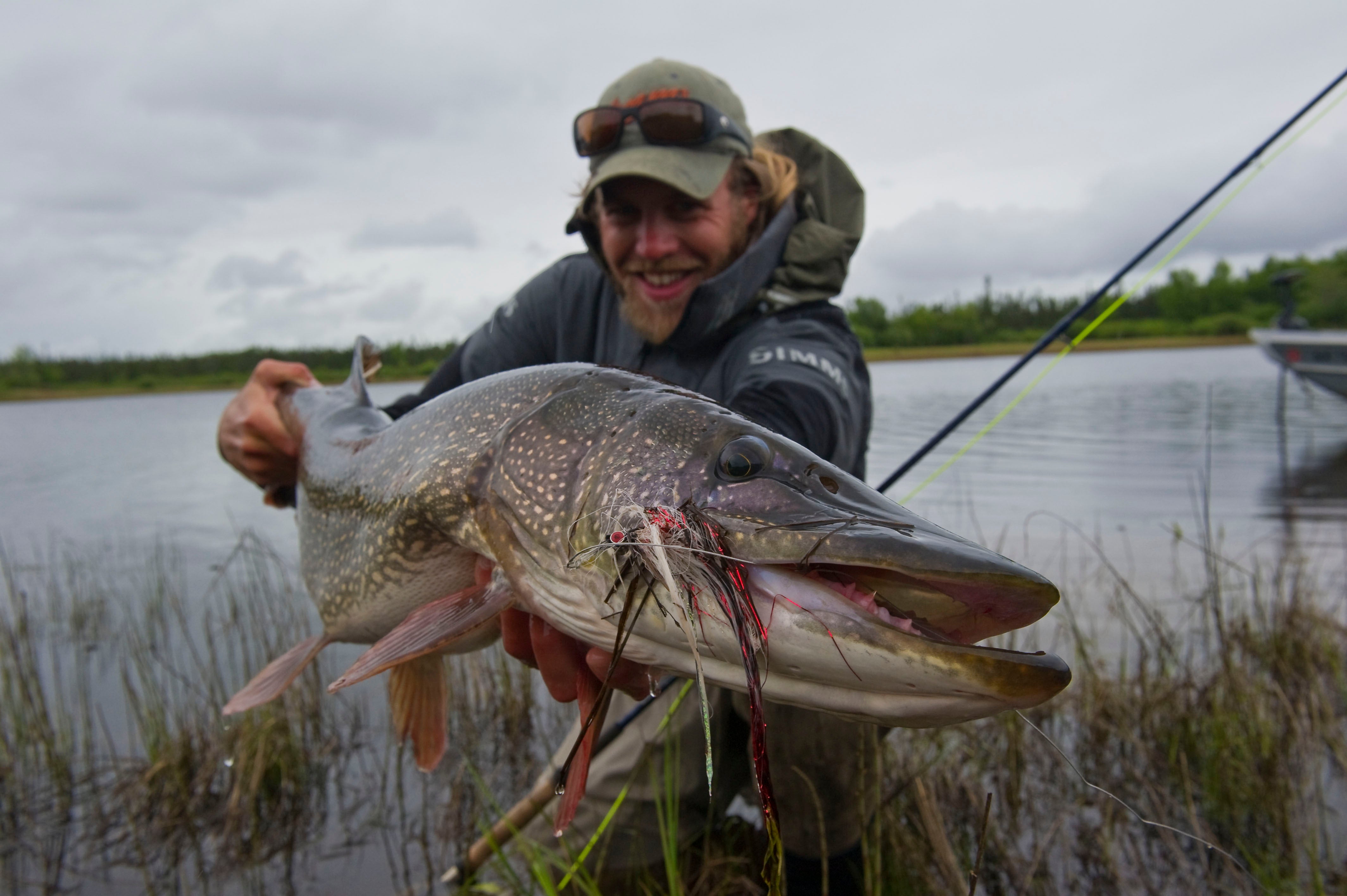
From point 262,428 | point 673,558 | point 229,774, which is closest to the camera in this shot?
point 673,558

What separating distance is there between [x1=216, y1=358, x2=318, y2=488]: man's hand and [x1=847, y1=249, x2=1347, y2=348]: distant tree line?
108ft

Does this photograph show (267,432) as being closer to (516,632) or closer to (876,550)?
(516,632)

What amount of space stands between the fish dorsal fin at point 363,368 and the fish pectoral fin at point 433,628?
109 cm

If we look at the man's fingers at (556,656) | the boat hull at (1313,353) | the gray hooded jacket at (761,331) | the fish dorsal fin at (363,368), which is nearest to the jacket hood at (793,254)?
the gray hooded jacket at (761,331)

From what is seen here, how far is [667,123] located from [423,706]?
6.84ft

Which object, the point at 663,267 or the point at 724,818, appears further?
the point at 663,267

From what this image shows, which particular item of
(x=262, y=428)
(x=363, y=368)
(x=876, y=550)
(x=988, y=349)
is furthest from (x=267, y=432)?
(x=988, y=349)

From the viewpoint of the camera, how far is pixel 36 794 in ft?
11.1

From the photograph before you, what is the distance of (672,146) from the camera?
2.84 metres

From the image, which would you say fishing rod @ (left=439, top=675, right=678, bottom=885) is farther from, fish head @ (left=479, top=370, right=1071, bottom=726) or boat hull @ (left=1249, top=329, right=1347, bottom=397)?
boat hull @ (left=1249, top=329, right=1347, bottom=397)

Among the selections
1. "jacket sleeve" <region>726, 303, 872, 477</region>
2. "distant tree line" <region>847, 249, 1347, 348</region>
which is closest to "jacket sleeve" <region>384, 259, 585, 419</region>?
"jacket sleeve" <region>726, 303, 872, 477</region>

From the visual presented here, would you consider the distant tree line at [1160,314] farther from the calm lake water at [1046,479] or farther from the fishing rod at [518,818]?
the fishing rod at [518,818]

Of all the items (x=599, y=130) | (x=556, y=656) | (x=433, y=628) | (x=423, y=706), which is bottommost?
(x=423, y=706)

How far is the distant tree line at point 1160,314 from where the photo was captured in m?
37.5
